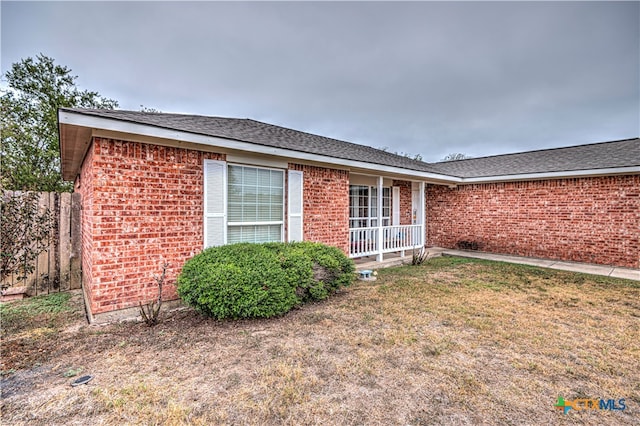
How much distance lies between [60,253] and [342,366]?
6.53 meters

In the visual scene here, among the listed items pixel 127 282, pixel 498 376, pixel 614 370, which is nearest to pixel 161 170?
pixel 127 282

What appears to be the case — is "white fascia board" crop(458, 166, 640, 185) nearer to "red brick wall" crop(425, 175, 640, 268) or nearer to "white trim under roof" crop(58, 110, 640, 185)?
"white trim under roof" crop(58, 110, 640, 185)


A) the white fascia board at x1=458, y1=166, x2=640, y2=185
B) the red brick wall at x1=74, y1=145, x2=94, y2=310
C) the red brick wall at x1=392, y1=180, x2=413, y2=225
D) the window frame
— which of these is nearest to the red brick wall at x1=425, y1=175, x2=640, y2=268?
the white fascia board at x1=458, y1=166, x2=640, y2=185

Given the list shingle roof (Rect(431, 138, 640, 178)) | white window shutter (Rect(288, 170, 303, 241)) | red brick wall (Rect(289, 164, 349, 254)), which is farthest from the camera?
shingle roof (Rect(431, 138, 640, 178))

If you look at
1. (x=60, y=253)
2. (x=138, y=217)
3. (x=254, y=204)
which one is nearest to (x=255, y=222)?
(x=254, y=204)

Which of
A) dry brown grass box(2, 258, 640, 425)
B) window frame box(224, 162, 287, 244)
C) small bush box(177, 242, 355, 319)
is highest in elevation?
window frame box(224, 162, 287, 244)

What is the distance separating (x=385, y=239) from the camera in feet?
32.4

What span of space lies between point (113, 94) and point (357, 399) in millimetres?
19613

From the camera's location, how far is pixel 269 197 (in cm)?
588

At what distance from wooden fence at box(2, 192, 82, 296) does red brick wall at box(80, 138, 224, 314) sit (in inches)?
91.9

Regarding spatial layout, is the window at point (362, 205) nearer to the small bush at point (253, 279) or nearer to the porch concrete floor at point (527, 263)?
the porch concrete floor at point (527, 263)

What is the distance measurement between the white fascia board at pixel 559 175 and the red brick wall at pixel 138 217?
33.0 ft

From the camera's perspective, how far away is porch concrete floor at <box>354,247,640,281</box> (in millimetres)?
7773

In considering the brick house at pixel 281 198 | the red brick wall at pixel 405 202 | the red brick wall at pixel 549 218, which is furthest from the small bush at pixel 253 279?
the red brick wall at pixel 549 218
